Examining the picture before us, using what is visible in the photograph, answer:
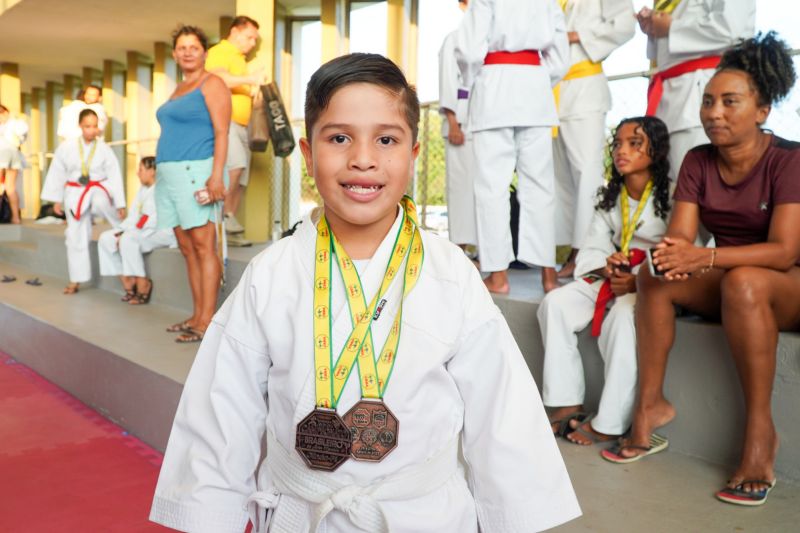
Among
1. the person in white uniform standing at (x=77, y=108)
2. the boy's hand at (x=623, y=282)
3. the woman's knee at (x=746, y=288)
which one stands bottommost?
the boy's hand at (x=623, y=282)

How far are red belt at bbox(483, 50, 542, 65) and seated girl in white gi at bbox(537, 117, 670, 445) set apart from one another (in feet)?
2.09

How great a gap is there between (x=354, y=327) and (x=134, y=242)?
4575 millimetres

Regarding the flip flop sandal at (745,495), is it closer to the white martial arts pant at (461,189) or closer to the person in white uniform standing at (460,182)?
the person in white uniform standing at (460,182)

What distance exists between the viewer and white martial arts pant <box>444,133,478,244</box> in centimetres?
421

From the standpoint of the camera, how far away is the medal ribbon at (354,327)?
4.05 feet

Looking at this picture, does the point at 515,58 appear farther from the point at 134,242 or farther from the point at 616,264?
the point at 134,242

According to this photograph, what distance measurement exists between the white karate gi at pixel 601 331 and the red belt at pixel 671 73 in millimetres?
559

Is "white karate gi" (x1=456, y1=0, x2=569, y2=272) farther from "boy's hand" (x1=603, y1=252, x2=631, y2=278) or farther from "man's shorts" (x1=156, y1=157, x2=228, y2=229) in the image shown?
"man's shorts" (x1=156, y1=157, x2=228, y2=229)

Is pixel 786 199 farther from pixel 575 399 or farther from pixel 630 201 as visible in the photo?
pixel 575 399

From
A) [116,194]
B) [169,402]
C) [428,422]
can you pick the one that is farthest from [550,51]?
[116,194]

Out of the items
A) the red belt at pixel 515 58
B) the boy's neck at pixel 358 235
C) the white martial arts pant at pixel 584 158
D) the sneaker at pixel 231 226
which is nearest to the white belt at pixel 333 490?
the boy's neck at pixel 358 235

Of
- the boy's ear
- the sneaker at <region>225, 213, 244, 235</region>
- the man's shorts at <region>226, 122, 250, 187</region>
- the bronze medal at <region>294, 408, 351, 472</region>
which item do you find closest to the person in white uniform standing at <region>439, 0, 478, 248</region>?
the man's shorts at <region>226, 122, 250, 187</region>

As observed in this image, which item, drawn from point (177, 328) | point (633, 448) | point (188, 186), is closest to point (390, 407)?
point (633, 448)

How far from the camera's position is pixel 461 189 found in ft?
13.9
